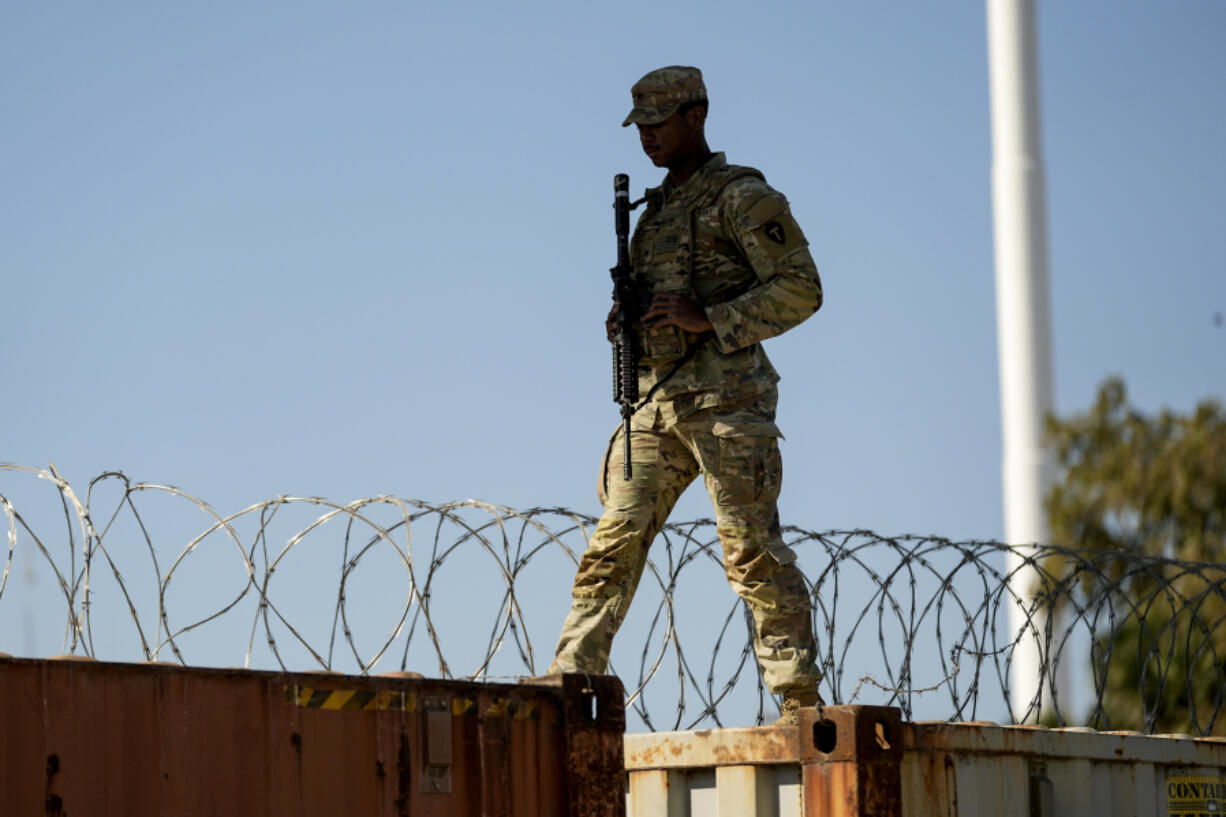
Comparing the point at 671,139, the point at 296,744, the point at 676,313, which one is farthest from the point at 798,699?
the point at 296,744

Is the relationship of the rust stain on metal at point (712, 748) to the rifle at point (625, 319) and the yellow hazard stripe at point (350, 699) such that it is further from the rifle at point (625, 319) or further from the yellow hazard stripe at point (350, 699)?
the yellow hazard stripe at point (350, 699)

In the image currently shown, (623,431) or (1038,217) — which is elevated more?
(1038,217)

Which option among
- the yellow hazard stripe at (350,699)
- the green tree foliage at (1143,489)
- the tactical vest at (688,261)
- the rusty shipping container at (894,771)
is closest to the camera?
the yellow hazard stripe at (350,699)

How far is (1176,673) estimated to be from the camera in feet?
90.0

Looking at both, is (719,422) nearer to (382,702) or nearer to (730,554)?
(730,554)

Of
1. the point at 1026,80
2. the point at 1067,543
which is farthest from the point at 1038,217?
the point at 1067,543

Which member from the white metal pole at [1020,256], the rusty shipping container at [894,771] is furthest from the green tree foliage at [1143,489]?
the rusty shipping container at [894,771]

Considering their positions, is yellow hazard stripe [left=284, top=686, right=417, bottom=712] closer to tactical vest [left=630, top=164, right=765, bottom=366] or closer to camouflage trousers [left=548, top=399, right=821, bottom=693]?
camouflage trousers [left=548, top=399, right=821, bottom=693]

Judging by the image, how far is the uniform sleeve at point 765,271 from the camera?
6.17 metres

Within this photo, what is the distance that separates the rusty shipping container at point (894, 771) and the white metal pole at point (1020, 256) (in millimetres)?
38581

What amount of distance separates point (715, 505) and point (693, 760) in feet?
2.59

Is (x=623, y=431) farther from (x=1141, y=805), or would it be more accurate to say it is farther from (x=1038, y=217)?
(x=1038, y=217)

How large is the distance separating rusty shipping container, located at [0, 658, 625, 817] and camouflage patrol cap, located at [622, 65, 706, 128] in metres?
2.03

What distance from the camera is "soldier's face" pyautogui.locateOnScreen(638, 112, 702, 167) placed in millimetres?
6422
